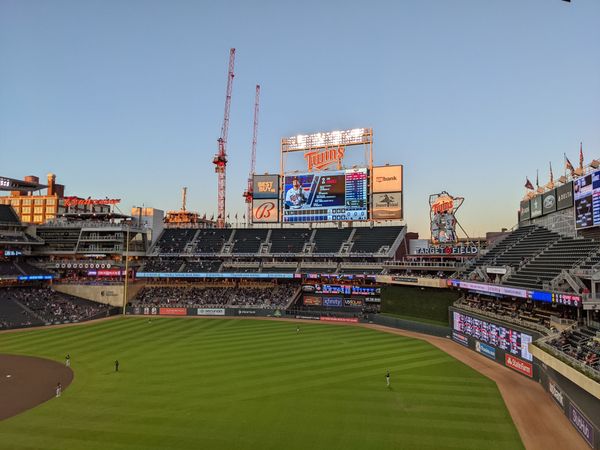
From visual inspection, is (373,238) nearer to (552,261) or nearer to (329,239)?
(329,239)

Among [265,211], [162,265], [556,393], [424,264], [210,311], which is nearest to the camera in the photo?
[556,393]

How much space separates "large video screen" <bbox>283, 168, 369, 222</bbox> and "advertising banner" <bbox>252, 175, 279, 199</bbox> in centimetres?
197

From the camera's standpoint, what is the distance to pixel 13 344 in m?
43.0

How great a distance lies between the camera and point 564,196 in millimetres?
38469

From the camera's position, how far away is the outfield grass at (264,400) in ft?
63.8

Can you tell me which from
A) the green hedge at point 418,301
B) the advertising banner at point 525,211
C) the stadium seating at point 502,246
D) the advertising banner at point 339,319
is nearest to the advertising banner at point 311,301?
the advertising banner at point 339,319

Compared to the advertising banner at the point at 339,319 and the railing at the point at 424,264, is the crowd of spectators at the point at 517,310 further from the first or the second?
the advertising banner at the point at 339,319

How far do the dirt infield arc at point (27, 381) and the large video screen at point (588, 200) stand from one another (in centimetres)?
4042

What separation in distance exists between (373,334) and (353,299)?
1820 centimetres

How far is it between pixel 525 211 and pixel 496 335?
22.9 meters

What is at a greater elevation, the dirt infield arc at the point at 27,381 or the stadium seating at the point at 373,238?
the stadium seating at the point at 373,238

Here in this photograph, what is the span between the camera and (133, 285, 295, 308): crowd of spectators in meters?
64.9

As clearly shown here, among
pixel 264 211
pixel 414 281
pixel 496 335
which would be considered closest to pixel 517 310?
pixel 496 335

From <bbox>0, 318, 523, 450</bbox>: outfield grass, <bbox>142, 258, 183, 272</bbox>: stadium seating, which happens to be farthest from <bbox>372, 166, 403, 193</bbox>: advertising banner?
<bbox>142, 258, 183, 272</bbox>: stadium seating
